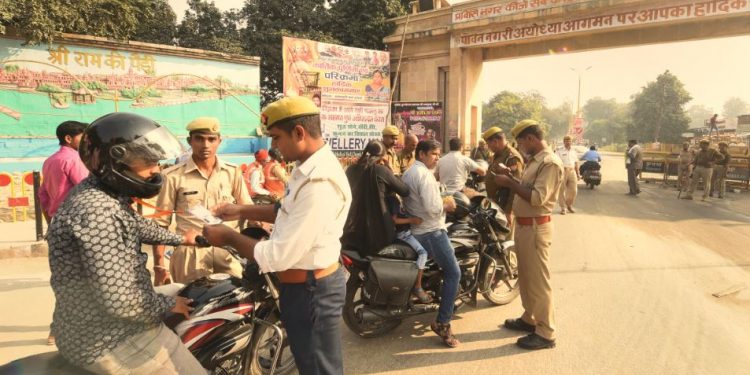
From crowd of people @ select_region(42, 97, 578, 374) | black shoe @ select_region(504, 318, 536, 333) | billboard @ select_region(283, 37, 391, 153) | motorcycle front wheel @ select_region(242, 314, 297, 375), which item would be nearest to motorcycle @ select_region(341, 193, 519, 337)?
black shoe @ select_region(504, 318, 536, 333)

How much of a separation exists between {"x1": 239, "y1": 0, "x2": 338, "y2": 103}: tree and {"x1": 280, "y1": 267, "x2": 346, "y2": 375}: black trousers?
64.3 feet

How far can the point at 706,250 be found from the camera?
700 centimetres

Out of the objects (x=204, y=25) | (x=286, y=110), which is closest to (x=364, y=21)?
(x=204, y=25)

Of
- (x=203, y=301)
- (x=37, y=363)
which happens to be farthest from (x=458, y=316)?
(x=37, y=363)

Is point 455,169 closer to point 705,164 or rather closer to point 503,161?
point 503,161

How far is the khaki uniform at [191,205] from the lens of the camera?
3109 mm

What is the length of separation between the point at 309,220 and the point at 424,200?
7.01ft

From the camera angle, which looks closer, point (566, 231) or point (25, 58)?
point (566, 231)

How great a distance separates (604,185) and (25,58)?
61.4ft

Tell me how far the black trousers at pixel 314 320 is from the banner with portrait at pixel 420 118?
1521 centimetres

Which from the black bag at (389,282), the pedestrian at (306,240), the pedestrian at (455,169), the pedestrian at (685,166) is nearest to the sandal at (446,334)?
the black bag at (389,282)

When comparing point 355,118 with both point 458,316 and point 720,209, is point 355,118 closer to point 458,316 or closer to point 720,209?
point 720,209

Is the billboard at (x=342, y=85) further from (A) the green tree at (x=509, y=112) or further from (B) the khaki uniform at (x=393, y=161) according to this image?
(A) the green tree at (x=509, y=112)

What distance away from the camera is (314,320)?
192 cm
